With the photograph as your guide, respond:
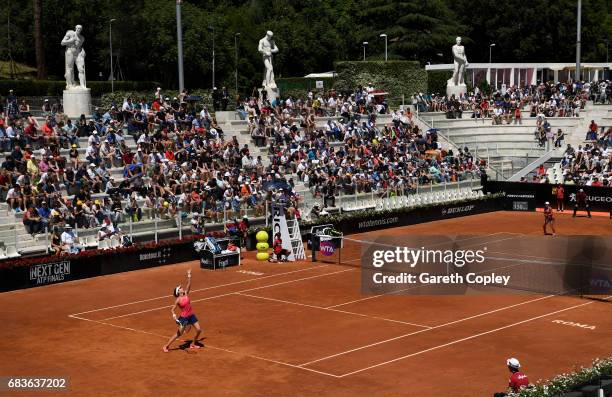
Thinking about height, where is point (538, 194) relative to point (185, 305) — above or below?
below

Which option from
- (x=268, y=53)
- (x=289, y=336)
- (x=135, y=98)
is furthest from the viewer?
(x=268, y=53)

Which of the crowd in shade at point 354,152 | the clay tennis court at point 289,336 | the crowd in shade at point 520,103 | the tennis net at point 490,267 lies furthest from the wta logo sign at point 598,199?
the tennis net at point 490,267

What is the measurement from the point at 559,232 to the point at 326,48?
6271 centimetres

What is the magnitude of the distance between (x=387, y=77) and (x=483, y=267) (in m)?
43.2

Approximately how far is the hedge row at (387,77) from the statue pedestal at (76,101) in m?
28.4

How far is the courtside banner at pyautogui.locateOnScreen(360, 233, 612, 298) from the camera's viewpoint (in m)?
30.6

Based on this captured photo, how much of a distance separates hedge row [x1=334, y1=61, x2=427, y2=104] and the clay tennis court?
37700 mm

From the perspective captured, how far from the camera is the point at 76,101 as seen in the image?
4919 centimetres

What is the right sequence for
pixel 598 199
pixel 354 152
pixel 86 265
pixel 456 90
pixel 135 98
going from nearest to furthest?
pixel 86 265
pixel 135 98
pixel 354 152
pixel 598 199
pixel 456 90

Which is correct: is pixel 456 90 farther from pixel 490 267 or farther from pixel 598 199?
pixel 490 267

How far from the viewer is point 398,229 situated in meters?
49.5

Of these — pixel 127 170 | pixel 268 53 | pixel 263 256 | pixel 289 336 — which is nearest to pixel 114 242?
pixel 127 170

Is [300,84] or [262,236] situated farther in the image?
[300,84]

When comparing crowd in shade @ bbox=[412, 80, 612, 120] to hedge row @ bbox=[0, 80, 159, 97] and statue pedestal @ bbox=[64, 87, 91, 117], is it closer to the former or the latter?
statue pedestal @ bbox=[64, 87, 91, 117]
